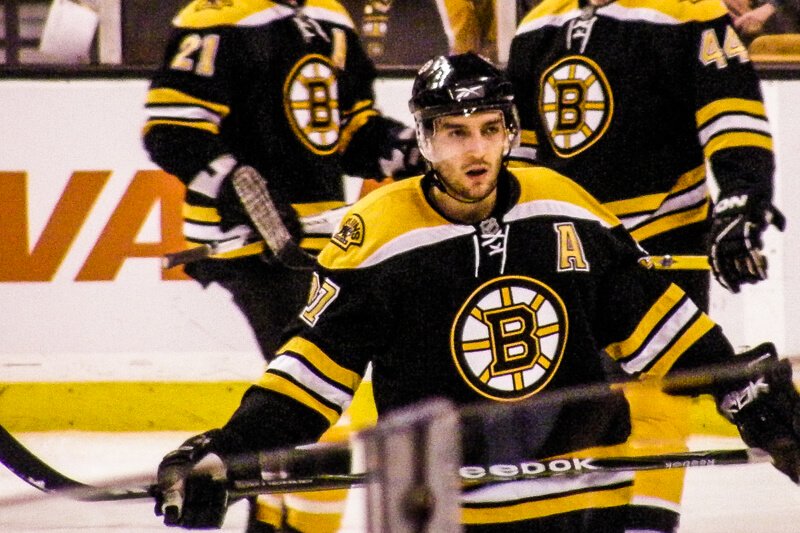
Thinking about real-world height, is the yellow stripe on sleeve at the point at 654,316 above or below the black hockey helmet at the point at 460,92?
below

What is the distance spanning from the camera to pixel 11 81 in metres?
3.89

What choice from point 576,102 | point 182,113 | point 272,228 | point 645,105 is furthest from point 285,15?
point 645,105

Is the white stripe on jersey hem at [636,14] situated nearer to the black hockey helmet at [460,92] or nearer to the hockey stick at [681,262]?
the hockey stick at [681,262]

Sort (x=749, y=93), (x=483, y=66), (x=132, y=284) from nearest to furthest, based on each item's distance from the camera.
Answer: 1. (x=483, y=66)
2. (x=749, y=93)
3. (x=132, y=284)

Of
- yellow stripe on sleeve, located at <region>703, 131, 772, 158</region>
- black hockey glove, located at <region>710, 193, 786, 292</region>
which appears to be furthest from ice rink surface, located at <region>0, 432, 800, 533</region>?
yellow stripe on sleeve, located at <region>703, 131, 772, 158</region>

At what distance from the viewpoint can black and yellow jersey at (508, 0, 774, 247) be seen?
8.52 ft

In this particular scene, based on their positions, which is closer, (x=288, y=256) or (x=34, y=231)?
(x=288, y=256)

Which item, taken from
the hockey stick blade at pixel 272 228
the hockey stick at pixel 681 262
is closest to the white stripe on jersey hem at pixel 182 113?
the hockey stick blade at pixel 272 228

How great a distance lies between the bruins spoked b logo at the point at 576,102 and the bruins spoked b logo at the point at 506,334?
958 millimetres

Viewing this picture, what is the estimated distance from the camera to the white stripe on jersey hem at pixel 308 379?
5.98 feet

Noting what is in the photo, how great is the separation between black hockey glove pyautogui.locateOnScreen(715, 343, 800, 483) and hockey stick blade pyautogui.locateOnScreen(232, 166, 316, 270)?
4.17 ft

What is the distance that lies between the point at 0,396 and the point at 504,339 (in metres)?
2.43

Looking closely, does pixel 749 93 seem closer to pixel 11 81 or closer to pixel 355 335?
pixel 355 335

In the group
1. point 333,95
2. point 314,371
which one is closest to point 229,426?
point 314,371
